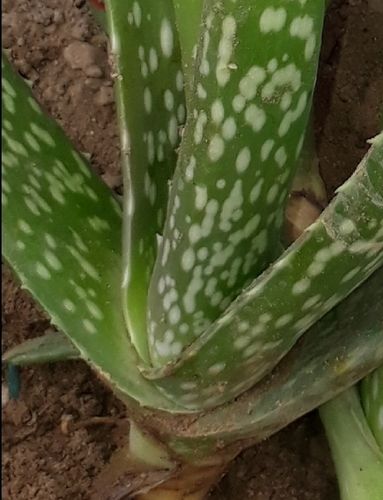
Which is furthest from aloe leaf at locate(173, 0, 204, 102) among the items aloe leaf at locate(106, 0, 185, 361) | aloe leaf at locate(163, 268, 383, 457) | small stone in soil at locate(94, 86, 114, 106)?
small stone in soil at locate(94, 86, 114, 106)

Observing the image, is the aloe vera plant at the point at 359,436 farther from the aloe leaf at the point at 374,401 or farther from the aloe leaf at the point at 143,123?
the aloe leaf at the point at 143,123

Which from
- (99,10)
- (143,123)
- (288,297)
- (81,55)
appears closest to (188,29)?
(143,123)

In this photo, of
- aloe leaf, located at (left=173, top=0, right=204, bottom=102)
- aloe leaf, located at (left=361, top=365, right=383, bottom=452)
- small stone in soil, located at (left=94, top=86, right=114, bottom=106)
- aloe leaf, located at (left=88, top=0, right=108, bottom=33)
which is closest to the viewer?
aloe leaf, located at (left=173, top=0, right=204, bottom=102)

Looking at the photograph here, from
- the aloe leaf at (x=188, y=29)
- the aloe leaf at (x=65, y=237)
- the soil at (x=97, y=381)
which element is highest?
the aloe leaf at (x=188, y=29)

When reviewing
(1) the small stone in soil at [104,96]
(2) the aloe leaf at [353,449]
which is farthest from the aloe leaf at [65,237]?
(1) the small stone in soil at [104,96]

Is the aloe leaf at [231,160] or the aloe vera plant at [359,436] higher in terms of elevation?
the aloe leaf at [231,160]

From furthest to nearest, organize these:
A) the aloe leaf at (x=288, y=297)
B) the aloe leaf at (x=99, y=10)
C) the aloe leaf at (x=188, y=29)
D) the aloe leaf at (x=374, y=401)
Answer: the aloe leaf at (x=99, y=10) < the aloe leaf at (x=374, y=401) < the aloe leaf at (x=188, y=29) < the aloe leaf at (x=288, y=297)

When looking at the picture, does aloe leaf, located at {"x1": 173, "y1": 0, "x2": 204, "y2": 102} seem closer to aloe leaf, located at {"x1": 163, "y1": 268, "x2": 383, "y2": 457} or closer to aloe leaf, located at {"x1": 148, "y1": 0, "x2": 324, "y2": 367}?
aloe leaf, located at {"x1": 148, "y1": 0, "x2": 324, "y2": 367}

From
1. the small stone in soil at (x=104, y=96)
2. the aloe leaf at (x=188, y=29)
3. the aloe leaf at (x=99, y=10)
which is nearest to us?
the aloe leaf at (x=188, y=29)

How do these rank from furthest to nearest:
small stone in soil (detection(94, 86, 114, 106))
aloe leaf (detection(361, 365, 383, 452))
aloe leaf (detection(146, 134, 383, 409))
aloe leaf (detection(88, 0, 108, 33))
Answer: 1. small stone in soil (detection(94, 86, 114, 106))
2. aloe leaf (detection(88, 0, 108, 33))
3. aloe leaf (detection(361, 365, 383, 452))
4. aloe leaf (detection(146, 134, 383, 409))
